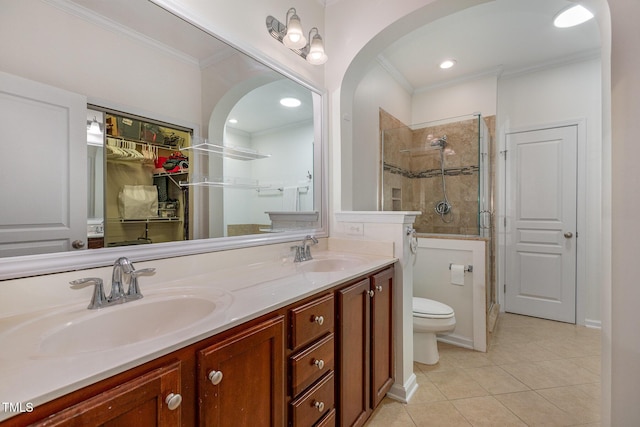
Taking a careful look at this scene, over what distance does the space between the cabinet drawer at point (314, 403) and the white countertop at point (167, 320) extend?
39cm

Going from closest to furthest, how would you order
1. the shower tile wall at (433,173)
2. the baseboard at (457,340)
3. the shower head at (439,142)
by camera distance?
1. the baseboard at (457,340)
2. the shower tile wall at (433,173)
3. the shower head at (439,142)

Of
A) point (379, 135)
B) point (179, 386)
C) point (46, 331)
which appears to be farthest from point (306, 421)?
point (379, 135)

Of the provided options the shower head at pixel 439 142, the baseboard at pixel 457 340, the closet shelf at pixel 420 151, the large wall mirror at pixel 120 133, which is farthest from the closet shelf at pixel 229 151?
the baseboard at pixel 457 340

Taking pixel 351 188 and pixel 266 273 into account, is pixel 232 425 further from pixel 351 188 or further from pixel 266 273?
pixel 351 188

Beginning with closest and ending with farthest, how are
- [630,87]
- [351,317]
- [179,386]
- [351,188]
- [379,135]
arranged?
1. [179,386]
2. [630,87]
3. [351,317]
4. [351,188]
5. [379,135]

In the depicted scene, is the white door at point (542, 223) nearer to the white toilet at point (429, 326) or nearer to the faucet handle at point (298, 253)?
the white toilet at point (429, 326)

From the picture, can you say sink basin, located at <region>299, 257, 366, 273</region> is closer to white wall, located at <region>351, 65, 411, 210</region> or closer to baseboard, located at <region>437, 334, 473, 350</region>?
white wall, located at <region>351, 65, 411, 210</region>

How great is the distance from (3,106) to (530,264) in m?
4.02

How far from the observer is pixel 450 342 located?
2.51 m

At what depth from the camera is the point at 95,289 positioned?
914mm

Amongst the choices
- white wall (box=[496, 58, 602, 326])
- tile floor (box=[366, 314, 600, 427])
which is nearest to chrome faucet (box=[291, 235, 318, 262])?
tile floor (box=[366, 314, 600, 427])

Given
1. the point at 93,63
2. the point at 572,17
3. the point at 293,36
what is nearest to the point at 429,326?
the point at 293,36

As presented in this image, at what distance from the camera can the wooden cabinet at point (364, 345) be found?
132 centimetres

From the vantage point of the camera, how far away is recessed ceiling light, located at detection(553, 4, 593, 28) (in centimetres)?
212
